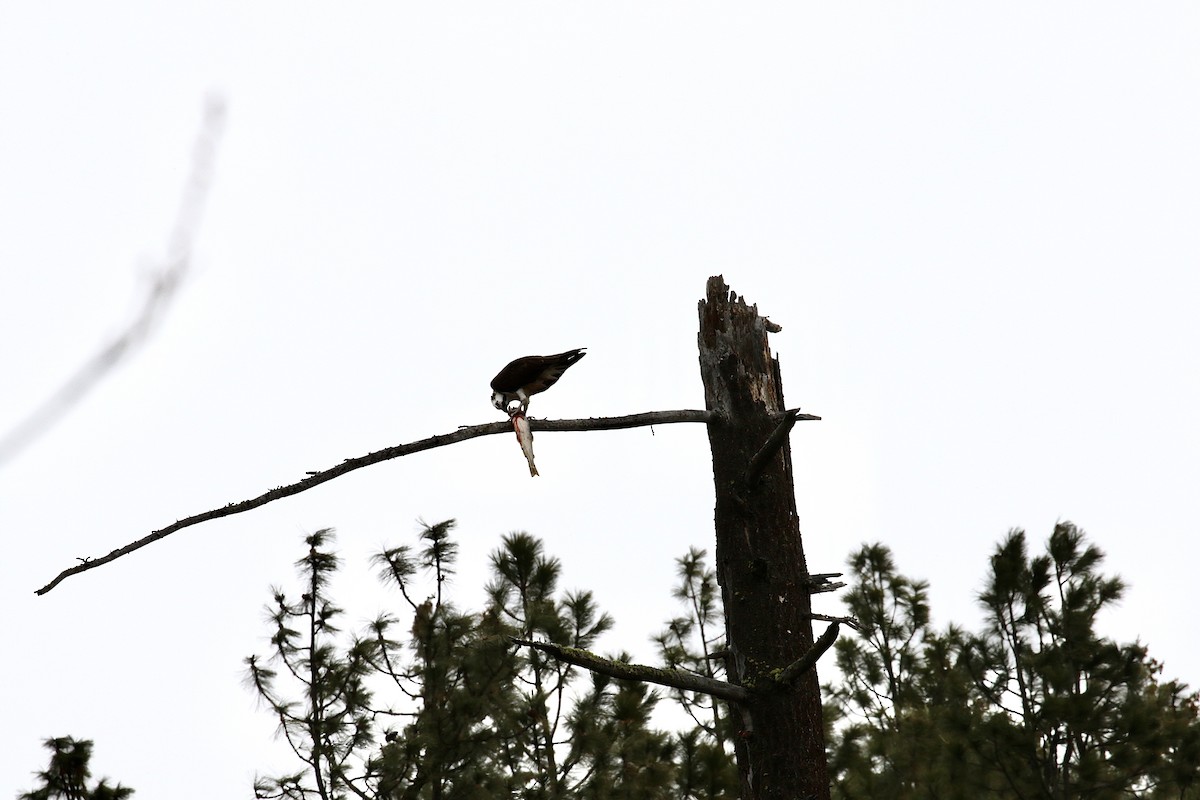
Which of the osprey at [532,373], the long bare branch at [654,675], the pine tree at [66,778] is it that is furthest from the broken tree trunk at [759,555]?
the pine tree at [66,778]

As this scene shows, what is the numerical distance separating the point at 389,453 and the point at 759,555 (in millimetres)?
1688

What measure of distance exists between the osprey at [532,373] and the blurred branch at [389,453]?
1485 mm

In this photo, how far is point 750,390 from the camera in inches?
215

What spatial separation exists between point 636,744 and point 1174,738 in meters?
5.55

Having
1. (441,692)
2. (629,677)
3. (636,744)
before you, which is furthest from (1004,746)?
(629,677)

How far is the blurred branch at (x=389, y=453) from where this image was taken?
4.85m

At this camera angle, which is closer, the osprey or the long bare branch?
the long bare branch

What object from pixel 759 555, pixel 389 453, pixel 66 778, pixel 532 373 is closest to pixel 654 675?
pixel 759 555

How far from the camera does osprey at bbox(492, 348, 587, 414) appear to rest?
7.08 metres

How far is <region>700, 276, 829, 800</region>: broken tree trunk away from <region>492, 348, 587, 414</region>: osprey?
157cm

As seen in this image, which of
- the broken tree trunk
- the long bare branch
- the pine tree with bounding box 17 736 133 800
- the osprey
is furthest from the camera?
the pine tree with bounding box 17 736 133 800

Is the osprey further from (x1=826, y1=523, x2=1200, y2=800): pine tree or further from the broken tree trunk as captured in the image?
(x1=826, y1=523, x2=1200, y2=800): pine tree

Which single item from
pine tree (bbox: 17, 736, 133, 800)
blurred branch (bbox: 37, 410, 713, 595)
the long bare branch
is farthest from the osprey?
pine tree (bbox: 17, 736, 133, 800)

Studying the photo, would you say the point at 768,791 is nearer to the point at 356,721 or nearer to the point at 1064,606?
the point at 356,721
